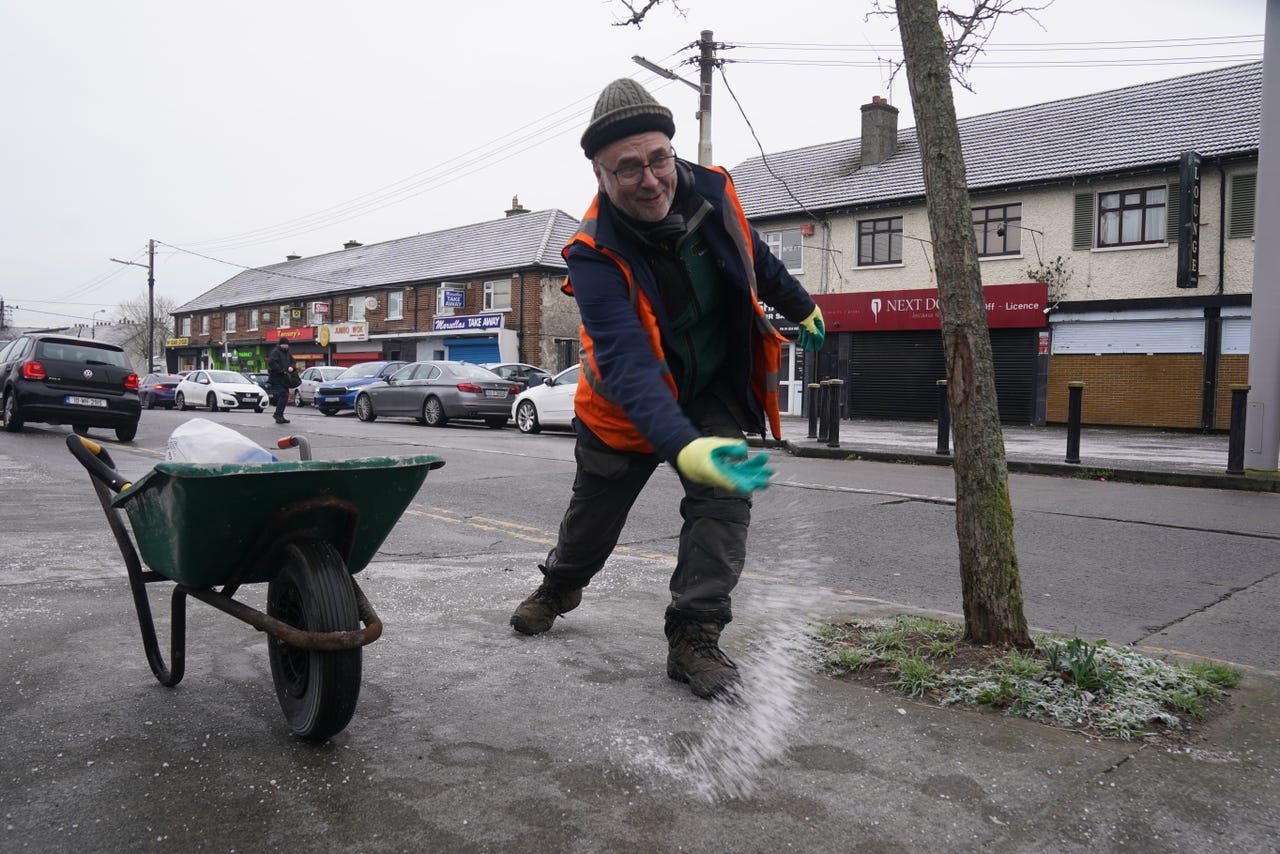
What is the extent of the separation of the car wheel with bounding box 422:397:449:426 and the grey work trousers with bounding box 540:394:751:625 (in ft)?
54.3

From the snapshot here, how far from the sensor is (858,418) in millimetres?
27000

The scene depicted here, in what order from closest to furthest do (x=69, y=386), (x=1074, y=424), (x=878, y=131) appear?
(x=1074, y=424)
(x=69, y=386)
(x=878, y=131)

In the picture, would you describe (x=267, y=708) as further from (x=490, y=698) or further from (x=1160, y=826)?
(x=1160, y=826)

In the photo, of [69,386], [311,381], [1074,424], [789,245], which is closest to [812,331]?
[1074,424]

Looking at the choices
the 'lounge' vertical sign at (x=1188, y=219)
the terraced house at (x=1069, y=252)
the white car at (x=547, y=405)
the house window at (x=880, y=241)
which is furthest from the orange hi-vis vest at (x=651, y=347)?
the house window at (x=880, y=241)

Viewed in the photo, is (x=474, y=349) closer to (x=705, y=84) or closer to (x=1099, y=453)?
(x=705, y=84)

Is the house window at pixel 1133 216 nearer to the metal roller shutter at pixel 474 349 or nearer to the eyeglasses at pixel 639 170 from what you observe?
the metal roller shutter at pixel 474 349

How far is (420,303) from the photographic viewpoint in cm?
4075

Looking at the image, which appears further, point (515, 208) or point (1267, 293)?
point (515, 208)

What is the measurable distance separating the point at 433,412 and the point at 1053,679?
17878 mm

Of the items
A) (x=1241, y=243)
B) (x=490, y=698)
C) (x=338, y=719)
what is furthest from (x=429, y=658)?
(x=1241, y=243)

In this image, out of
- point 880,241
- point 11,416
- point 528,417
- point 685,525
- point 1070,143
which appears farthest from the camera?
point 880,241

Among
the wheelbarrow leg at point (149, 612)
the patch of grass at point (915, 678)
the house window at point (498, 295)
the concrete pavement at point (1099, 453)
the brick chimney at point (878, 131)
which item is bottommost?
the concrete pavement at point (1099, 453)

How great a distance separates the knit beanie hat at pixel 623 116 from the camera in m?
2.96
